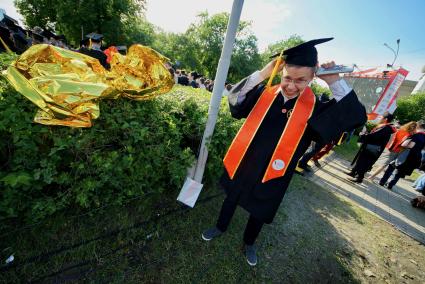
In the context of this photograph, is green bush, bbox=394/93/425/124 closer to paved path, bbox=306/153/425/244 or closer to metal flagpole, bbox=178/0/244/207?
paved path, bbox=306/153/425/244

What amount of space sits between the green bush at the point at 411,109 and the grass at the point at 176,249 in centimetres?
2596

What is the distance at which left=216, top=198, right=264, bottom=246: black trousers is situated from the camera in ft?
7.99

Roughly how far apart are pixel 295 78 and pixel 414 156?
6.50 m

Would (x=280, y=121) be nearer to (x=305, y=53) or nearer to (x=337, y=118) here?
(x=337, y=118)

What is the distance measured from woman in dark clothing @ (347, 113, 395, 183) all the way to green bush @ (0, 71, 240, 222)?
215 inches

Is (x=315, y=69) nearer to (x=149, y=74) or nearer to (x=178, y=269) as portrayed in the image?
(x=149, y=74)

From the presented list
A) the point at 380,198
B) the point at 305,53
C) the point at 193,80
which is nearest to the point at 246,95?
the point at 305,53

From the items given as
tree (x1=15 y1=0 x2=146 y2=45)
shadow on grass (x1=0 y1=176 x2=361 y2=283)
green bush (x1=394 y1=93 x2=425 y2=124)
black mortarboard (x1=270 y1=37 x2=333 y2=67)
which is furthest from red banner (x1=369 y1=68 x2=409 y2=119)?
tree (x1=15 y1=0 x2=146 y2=45)

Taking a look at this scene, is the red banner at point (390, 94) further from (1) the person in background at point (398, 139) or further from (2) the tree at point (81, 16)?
(2) the tree at point (81, 16)

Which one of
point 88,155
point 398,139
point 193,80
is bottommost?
point 193,80

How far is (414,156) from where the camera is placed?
5.98 meters

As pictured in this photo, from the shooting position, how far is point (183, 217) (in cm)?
279

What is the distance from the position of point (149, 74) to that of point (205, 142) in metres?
1.00

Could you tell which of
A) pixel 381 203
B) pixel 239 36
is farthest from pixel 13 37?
pixel 239 36
